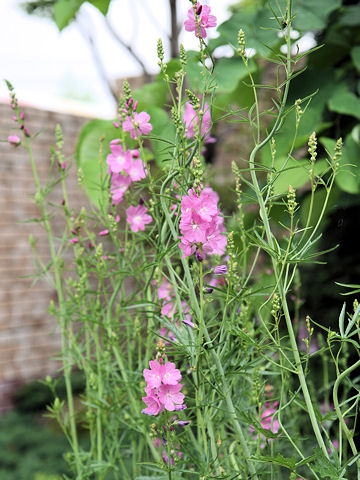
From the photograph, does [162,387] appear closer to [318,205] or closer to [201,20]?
[201,20]

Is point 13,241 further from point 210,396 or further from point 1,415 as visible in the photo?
point 210,396

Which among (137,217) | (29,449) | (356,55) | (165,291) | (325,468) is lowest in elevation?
(29,449)

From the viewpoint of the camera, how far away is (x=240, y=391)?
0.94 metres

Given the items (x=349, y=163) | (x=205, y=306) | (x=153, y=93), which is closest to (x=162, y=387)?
(x=205, y=306)

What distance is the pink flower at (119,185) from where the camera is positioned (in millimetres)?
968

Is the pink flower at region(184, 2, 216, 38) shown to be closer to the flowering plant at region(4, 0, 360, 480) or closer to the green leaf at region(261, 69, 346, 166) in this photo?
the flowering plant at region(4, 0, 360, 480)

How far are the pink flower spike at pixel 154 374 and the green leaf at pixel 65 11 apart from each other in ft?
3.13

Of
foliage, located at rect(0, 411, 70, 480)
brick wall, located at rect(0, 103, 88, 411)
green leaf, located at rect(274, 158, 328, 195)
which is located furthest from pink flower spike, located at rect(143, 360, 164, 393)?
brick wall, located at rect(0, 103, 88, 411)

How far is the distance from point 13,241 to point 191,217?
4.34 metres

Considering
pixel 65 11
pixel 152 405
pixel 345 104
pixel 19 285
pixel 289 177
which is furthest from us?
pixel 19 285

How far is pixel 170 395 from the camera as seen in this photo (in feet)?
2.33

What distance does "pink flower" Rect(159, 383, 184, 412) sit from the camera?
0.70 m

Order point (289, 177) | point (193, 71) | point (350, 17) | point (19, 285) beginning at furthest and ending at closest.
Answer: point (19, 285) < point (350, 17) < point (289, 177) < point (193, 71)

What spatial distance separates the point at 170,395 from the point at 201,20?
18.7 inches
